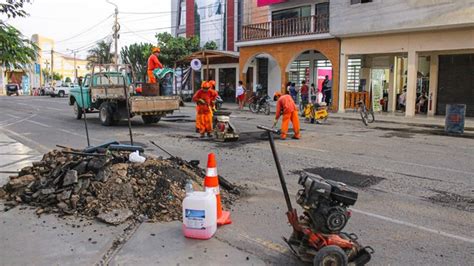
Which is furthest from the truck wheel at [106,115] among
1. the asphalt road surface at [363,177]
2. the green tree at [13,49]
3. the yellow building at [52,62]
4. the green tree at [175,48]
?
the yellow building at [52,62]

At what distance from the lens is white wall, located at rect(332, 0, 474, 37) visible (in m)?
18.2

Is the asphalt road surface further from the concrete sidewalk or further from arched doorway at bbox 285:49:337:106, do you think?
arched doorway at bbox 285:49:337:106

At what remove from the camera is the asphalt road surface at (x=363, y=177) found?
15.6 feet

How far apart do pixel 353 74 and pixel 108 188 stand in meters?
22.2

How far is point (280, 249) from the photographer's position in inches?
180

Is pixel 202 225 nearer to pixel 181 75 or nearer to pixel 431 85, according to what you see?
pixel 431 85

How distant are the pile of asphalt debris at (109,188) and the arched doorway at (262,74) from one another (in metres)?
22.7

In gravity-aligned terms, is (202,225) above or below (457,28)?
below

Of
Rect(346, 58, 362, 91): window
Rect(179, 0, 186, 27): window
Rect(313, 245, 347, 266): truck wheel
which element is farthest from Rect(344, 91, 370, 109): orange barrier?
Rect(179, 0, 186, 27): window

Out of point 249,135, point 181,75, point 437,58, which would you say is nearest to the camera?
point 249,135

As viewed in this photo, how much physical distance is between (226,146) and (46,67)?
78679 mm

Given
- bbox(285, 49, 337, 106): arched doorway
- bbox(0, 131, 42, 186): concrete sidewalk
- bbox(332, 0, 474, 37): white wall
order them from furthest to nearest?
bbox(285, 49, 337, 106): arched doorway < bbox(332, 0, 474, 37): white wall < bbox(0, 131, 42, 186): concrete sidewalk

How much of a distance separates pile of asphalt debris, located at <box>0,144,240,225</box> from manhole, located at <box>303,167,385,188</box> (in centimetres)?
211

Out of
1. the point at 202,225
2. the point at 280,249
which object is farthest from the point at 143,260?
the point at 280,249
